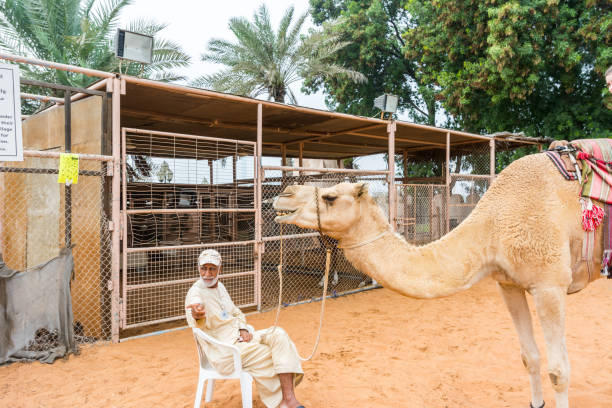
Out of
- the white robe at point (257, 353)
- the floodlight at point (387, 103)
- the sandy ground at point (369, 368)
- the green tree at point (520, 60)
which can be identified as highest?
the green tree at point (520, 60)

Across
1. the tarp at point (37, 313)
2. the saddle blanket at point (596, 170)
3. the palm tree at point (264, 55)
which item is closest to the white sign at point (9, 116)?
the tarp at point (37, 313)

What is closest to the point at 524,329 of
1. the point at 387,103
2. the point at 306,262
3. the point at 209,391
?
the point at 209,391

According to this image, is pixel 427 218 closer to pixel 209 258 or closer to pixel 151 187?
pixel 151 187

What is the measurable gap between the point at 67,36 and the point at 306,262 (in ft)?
34.6

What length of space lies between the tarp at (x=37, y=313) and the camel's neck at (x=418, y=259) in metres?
4.16

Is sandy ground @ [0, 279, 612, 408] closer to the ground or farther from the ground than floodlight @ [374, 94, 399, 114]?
closer to the ground

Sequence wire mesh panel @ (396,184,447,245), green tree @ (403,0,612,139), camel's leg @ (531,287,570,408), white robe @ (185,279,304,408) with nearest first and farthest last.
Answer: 1. camel's leg @ (531,287,570,408)
2. white robe @ (185,279,304,408)
3. wire mesh panel @ (396,184,447,245)
4. green tree @ (403,0,612,139)

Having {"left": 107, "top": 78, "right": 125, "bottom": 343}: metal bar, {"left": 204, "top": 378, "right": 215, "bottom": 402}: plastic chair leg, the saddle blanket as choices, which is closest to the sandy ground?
{"left": 204, "top": 378, "right": 215, "bottom": 402}: plastic chair leg

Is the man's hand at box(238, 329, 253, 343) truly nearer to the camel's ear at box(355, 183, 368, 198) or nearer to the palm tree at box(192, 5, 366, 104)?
the camel's ear at box(355, 183, 368, 198)

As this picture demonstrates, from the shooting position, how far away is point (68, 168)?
204 inches

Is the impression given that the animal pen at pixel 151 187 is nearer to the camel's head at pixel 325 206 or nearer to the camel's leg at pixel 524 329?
the camel's head at pixel 325 206

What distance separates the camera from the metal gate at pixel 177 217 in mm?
6258

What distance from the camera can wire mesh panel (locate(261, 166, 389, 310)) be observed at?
885 centimetres

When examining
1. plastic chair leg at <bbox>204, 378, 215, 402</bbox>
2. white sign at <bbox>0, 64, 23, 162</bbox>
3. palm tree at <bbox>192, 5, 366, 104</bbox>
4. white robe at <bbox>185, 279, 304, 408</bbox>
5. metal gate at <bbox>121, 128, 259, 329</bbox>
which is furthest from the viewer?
palm tree at <bbox>192, 5, 366, 104</bbox>
